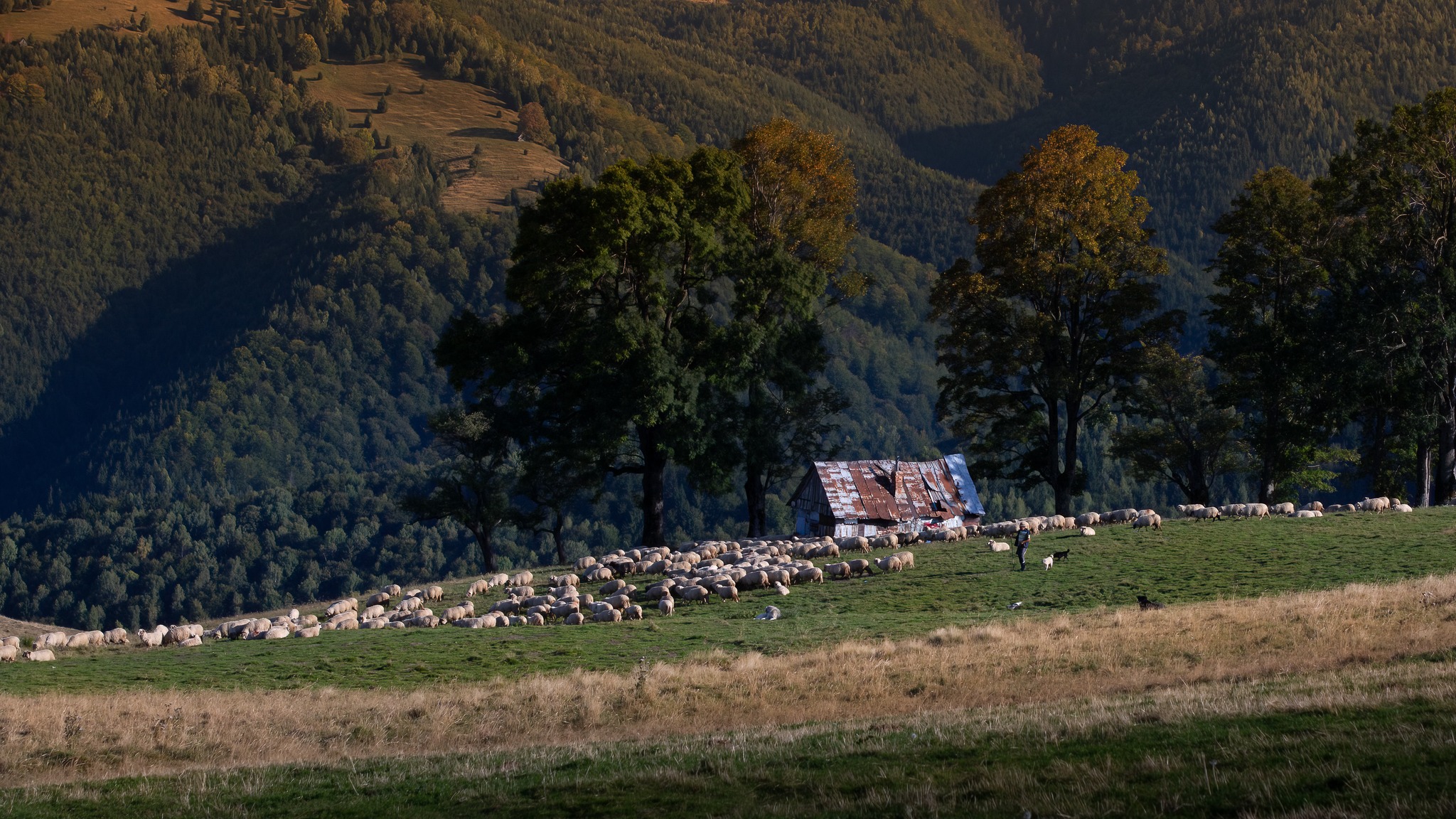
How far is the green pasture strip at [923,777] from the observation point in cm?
1360

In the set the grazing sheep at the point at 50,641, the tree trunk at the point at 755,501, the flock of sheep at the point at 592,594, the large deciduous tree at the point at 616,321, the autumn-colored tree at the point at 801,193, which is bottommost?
the grazing sheep at the point at 50,641

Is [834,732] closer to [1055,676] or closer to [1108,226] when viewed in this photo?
[1055,676]

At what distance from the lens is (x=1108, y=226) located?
5566cm

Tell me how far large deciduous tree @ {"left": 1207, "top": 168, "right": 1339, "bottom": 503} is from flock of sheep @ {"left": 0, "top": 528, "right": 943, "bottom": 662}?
1518 cm

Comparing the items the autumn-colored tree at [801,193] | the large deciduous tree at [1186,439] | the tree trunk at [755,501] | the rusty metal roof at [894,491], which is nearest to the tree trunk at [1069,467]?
the rusty metal roof at [894,491]

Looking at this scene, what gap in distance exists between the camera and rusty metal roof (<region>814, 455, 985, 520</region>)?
5625 cm

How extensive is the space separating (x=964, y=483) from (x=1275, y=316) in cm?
1489

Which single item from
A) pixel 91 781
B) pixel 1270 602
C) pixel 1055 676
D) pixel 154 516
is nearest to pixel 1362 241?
pixel 1270 602

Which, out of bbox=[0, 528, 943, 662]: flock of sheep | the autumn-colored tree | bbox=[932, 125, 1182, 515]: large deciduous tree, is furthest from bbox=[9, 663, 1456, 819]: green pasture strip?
the autumn-colored tree

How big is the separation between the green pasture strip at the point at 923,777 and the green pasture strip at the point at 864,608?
396 inches

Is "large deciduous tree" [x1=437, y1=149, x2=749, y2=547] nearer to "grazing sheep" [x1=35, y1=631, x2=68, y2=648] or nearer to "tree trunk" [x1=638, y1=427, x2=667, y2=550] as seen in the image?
"tree trunk" [x1=638, y1=427, x2=667, y2=550]

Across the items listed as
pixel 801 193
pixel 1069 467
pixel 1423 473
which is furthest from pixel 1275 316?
pixel 801 193

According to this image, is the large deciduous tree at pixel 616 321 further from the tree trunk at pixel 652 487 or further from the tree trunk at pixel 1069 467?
the tree trunk at pixel 1069 467

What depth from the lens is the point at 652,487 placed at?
182 feet
